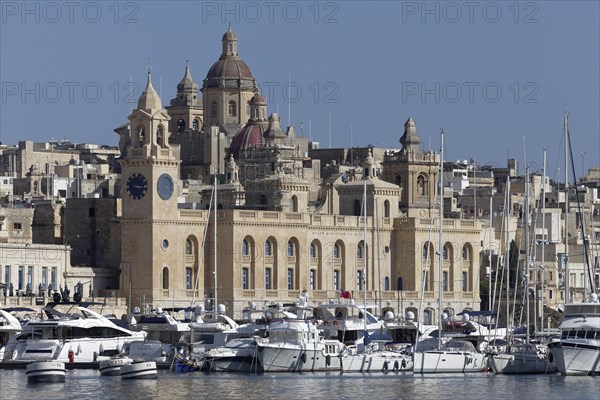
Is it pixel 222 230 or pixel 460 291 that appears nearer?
pixel 222 230

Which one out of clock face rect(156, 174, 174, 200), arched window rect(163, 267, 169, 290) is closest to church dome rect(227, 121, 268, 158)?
clock face rect(156, 174, 174, 200)

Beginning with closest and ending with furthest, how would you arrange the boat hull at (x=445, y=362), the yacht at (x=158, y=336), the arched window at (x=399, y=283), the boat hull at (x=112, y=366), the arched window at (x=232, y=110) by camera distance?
the boat hull at (x=112, y=366), the boat hull at (x=445, y=362), the yacht at (x=158, y=336), the arched window at (x=399, y=283), the arched window at (x=232, y=110)

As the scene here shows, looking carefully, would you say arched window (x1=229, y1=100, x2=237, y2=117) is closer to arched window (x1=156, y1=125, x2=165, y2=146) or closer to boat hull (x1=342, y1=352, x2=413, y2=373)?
arched window (x1=156, y1=125, x2=165, y2=146)

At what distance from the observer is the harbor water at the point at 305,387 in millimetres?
94500

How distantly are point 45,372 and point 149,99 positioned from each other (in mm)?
44762

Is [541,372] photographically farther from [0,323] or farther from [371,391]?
[0,323]

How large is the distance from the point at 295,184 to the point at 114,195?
10.5 meters

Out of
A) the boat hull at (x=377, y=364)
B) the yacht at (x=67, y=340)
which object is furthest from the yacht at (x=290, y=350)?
the yacht at (x=67, y=340)

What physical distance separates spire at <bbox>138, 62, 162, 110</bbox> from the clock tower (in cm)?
144

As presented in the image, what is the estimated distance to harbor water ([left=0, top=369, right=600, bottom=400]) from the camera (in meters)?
94.5

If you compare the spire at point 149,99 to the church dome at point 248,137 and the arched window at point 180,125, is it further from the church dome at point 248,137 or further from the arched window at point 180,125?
the arched window at point 180,125

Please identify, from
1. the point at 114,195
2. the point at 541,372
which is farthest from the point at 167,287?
the point at 541,372

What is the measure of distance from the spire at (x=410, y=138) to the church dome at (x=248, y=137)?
15.4 m

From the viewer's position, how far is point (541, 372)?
107188 mm
